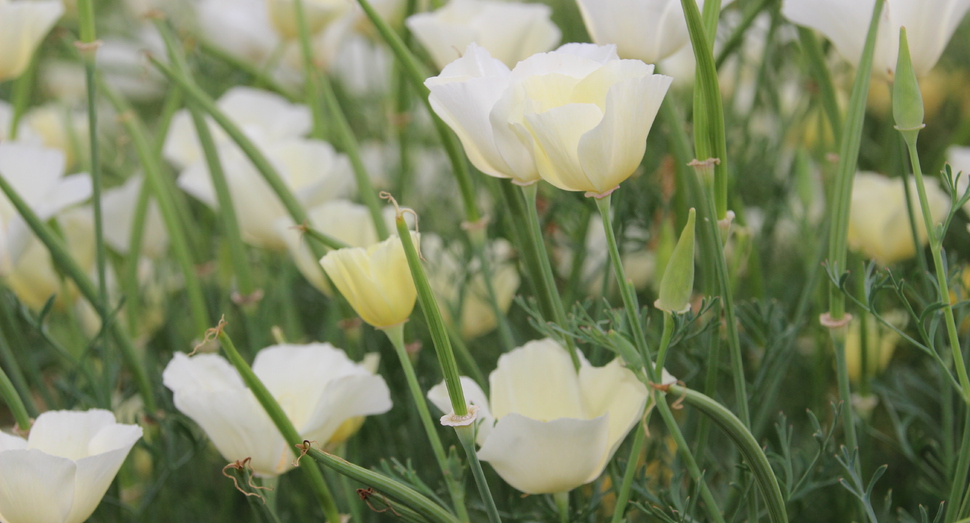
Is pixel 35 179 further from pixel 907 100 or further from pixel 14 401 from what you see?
pixel 907 100

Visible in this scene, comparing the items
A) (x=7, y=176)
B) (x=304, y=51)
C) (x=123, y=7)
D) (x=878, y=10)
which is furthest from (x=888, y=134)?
(x=123, y=7)

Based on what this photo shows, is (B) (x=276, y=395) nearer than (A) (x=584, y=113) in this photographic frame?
No

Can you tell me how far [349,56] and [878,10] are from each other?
794 mm

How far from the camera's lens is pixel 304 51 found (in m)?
0.51

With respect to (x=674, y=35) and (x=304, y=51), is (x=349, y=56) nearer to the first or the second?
(x=304, y=51)

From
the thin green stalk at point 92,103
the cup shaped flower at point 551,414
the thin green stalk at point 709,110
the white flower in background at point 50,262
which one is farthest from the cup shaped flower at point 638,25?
the white flower in background at point 50,262

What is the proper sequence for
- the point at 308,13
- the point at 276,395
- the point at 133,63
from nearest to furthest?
1. the point at 276,395
2. the point at 308,13
3. the point at 133,63

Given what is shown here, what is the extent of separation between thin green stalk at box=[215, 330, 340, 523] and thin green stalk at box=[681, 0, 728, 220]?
18cm

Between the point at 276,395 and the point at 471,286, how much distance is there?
0.18 meters

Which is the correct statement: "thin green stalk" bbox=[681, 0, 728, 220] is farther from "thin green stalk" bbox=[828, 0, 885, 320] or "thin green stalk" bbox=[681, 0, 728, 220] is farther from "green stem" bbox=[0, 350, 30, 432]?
"green stem" bbox=[0, 350, 30, 432]

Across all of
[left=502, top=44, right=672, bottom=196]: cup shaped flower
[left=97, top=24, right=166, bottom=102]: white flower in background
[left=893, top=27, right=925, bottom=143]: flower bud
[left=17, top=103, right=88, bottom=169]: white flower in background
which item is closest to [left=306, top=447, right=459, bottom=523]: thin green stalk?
Answer: [left=502, top=44, right=672, bottom=196]: cup shaped flower

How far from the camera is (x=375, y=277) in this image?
0.99ft

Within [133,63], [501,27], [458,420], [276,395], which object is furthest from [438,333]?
[133,63]

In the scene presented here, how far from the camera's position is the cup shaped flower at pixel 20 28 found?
47cm
